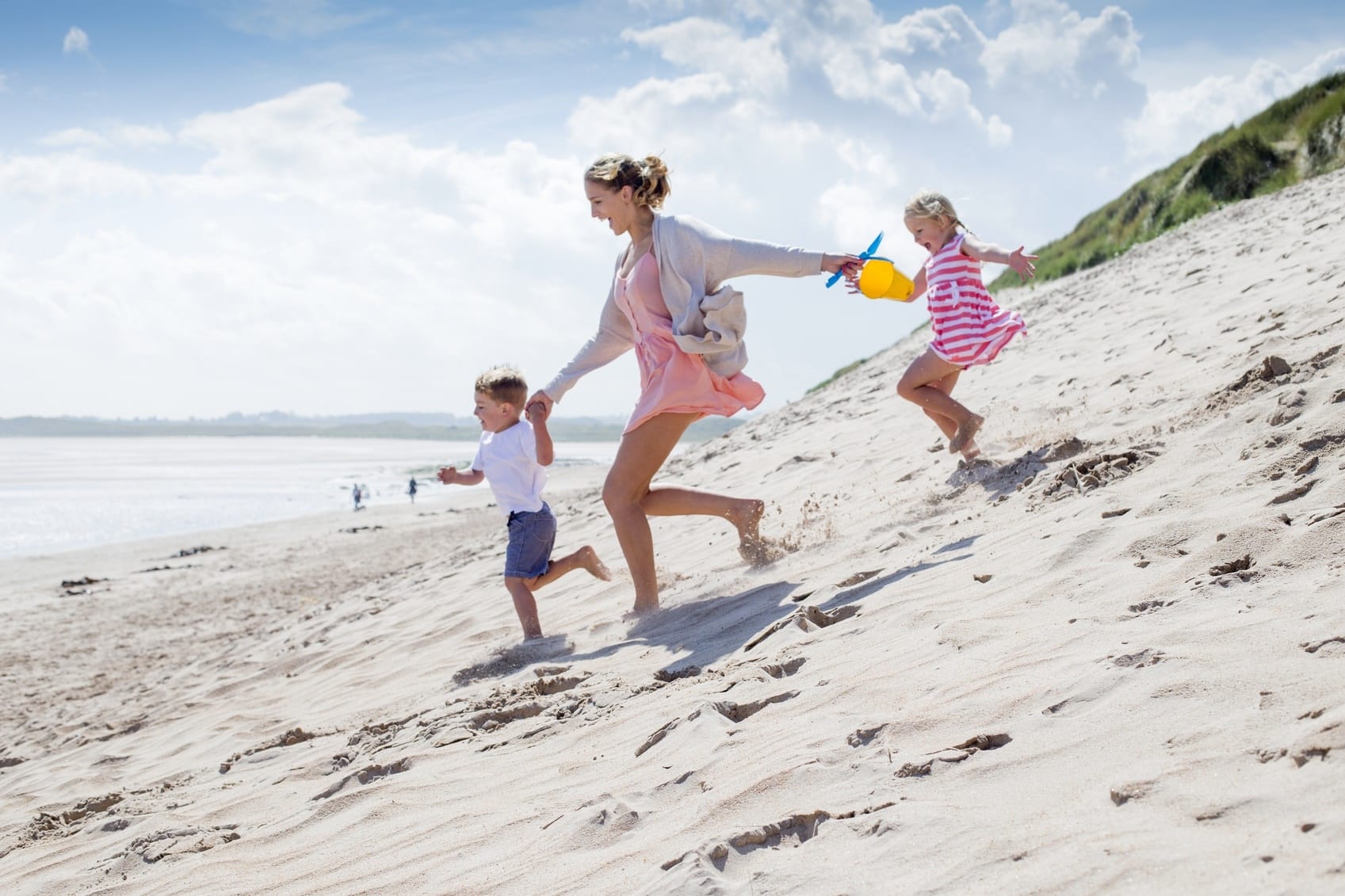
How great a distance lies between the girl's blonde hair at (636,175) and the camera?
170 inches

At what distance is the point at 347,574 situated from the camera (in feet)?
39.1

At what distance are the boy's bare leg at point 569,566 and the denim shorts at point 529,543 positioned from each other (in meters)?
0.03

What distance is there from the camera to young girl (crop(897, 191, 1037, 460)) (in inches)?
211

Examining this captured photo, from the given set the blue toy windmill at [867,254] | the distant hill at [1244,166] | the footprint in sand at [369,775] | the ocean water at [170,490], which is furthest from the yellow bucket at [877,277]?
the ocean water at [170,490]

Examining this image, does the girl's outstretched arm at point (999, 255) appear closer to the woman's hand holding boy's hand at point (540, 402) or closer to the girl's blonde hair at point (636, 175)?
the girl's blonde hair at point (636, 175)

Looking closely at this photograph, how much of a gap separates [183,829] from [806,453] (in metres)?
5.32

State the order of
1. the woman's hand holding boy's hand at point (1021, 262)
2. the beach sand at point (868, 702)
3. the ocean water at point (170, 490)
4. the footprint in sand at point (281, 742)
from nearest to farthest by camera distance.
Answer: the beach sand at point (868, 702)
the footprint in sand at point (281, 742)
the woman's hand holding boy's hand at point (1021, 262)
the ocean water at point (170, 490)

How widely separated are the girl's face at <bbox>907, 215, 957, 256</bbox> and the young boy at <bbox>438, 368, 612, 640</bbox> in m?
2.16

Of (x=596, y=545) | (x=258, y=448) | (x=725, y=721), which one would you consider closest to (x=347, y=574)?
(x=596, y=545)

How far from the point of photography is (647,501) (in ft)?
15.3

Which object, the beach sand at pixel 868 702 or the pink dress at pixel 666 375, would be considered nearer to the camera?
the beach sand at pixel 868 702

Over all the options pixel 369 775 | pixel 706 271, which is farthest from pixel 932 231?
pixel 369 775

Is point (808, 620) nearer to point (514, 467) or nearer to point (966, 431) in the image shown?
point (514, 467)

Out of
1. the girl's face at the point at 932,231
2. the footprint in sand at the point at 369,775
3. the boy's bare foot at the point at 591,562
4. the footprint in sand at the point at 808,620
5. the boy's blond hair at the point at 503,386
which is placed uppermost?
the girl's face at the point at 932,231
